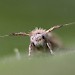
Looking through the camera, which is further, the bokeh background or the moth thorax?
the bokeh background

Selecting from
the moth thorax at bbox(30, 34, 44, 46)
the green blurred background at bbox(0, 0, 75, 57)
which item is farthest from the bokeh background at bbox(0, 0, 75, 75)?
the moth thorax at bbox(30, 34, 44, 46)

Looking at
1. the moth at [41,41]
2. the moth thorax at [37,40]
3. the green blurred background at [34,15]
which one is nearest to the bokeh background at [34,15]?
the green blurred background at [34,15]

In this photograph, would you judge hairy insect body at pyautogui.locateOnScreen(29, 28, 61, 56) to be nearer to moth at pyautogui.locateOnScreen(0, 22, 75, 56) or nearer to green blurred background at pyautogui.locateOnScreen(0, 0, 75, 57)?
moth at pyautogui.locateOnScreen(0, 22, 75, 56)

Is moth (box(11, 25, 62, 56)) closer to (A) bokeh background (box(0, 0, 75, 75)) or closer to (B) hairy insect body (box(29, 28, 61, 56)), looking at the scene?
(B) hairy insect body (box(29, 28, 61, 56))

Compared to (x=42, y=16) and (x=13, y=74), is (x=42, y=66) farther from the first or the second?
(x=42, y=16)

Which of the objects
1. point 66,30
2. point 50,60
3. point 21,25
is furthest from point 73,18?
point 50,60

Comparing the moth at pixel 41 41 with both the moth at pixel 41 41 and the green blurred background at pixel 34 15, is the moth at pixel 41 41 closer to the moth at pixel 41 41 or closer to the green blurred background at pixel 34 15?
the moth at pixel 41 41

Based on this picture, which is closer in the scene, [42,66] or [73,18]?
[42,66]

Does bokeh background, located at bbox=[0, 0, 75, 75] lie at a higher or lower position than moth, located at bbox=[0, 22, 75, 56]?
higher

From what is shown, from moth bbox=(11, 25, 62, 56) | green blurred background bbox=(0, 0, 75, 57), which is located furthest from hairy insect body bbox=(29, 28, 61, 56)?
green blurred background bbox=(0, 0, 75, 57)
